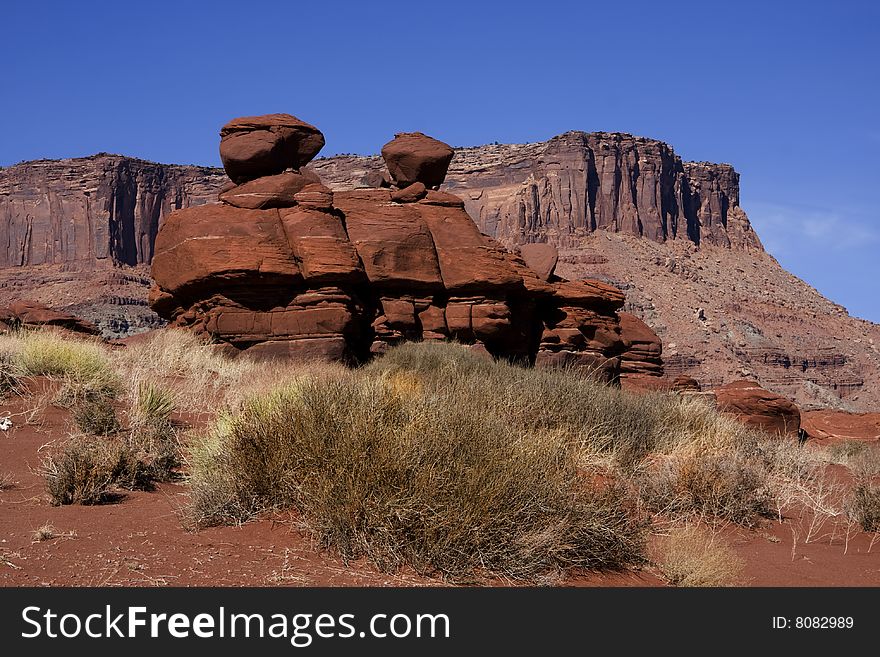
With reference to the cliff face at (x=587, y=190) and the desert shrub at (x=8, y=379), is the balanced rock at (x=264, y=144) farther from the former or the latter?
the cliff face at (x=587, y=190)

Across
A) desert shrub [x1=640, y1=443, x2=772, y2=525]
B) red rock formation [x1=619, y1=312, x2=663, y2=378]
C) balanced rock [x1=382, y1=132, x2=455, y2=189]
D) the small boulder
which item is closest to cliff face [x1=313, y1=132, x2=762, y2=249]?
red rock formation [x1=619, y1=312, x2=663, y2=378]

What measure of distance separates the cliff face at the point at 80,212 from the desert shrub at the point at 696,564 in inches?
4628

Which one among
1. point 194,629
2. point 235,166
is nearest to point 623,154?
point 235,166

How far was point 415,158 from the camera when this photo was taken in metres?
23.7

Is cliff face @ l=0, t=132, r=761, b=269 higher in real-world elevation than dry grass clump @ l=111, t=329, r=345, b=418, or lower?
higher

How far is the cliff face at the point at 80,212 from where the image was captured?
11844cm

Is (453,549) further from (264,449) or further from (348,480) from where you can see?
(264,449)

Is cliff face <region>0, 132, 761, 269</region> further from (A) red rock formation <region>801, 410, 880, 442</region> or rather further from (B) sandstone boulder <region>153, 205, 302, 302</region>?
(B) sandstone boulder <region>153, 205, 302, 302</region>

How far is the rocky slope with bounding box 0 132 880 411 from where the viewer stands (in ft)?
314

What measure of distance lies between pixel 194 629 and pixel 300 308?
1525 cm

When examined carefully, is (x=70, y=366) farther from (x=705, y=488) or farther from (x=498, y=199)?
(x=498, y=199)

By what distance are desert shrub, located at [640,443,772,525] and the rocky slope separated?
268 ft

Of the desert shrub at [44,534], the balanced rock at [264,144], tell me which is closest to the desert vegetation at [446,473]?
the desert shrub at [44,534]

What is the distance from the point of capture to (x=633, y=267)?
105 metres
